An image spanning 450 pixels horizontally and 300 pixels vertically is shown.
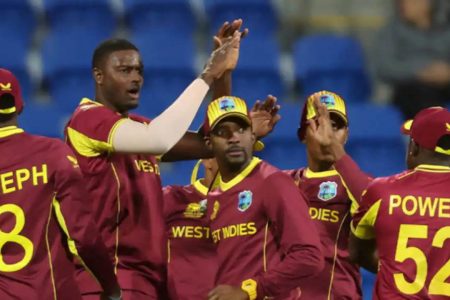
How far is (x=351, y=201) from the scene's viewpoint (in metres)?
5.40

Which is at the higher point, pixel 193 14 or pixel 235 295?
pixel 193 14

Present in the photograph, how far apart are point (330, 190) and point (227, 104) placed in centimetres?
63

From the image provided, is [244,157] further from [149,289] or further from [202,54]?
[202,54]

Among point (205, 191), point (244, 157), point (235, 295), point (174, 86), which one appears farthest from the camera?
point (174, 86)

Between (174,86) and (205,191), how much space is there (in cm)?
386

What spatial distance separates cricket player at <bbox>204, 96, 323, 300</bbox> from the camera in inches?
190

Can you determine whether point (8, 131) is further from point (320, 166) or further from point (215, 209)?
point (320, 166)

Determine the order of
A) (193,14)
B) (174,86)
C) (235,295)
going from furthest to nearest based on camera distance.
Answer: (193,14)
(174,86)
(235,295)

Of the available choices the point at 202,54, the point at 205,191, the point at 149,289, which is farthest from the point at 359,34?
the point at 149,289

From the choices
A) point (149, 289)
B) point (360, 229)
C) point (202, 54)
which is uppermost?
point (202, 54)

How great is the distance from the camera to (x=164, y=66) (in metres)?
9.81

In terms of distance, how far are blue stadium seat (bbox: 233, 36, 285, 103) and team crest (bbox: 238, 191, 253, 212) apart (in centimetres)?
475

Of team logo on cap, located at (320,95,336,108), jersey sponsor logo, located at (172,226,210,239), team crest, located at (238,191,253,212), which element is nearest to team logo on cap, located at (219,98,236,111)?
team crest, located at (238,191,253,212)

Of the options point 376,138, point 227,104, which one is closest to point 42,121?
point 376,138
